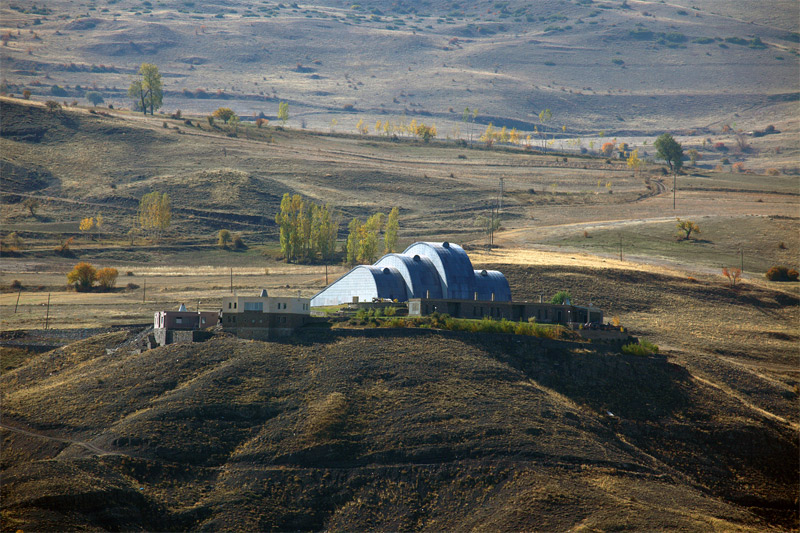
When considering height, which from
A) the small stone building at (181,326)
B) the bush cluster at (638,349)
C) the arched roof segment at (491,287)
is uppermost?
the arched roof segment at (491,287)

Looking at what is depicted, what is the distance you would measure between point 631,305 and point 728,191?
88513 millimetres

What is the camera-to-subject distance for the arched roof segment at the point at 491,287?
86.2m

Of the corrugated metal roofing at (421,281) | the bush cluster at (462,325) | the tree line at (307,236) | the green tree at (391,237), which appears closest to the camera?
the bush cluster at (462,325)

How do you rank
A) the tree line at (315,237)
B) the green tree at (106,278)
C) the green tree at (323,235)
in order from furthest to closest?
the green tree at (323,235) < the tree line at (315,237) < the green tree at (106,278)

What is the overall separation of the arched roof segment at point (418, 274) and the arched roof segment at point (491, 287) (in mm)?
4010

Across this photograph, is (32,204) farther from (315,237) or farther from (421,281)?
(421,281)

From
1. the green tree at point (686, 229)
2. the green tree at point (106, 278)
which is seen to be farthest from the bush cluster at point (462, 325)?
the green tree at point (686, 229)

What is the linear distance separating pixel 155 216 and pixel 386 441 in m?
102

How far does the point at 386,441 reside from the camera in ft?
182

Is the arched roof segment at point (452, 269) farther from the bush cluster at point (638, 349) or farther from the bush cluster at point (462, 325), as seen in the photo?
the bush cluster at point (638, 349)

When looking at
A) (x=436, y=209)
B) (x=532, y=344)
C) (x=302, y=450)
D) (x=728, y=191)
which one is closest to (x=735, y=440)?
(x=532, y=344)

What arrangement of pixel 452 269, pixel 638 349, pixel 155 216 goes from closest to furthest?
1. pixel 638 349
2. pixel 452 269
3. pixel 155 216

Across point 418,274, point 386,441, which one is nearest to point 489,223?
point 418,274

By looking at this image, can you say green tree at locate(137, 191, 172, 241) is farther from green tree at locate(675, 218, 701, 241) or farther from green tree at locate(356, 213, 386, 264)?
green tree at locate(675, 218, 701, 241)
